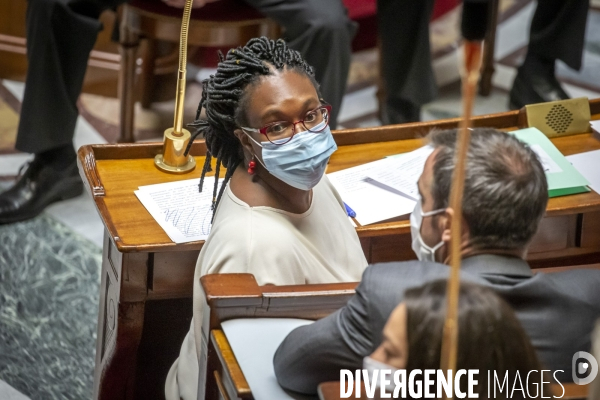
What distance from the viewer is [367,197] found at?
248 centimetres

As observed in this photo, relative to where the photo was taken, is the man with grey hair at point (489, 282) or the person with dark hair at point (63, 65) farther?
the person with dark hair at point (63, 65)

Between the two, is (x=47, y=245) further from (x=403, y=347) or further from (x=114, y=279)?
(x=403, y=347)

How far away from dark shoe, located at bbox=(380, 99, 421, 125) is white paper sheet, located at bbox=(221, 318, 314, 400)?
2.42 m

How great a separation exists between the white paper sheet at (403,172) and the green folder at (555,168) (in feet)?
0.89

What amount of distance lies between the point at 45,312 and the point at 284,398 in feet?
5.68

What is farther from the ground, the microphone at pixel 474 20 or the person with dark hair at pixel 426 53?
the microphone at pixel 474 20

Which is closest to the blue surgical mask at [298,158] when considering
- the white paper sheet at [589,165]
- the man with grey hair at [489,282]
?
the man with grey hair at [489,282]

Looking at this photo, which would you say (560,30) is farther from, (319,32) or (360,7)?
(319,32)

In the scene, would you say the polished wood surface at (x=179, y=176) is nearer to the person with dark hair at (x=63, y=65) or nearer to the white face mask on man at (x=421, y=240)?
the white face mask on man at (x=421, y=240)

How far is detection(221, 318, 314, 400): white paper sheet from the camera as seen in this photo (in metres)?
1.59

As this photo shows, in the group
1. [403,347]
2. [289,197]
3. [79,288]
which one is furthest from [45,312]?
[403,347]

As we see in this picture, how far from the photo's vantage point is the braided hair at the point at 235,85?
2035 millimetres

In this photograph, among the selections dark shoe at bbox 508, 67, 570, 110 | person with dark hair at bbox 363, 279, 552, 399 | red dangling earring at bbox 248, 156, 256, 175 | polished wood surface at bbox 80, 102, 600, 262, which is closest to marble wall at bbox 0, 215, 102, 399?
polished wood surface at bbox 80, 102, 600, 262

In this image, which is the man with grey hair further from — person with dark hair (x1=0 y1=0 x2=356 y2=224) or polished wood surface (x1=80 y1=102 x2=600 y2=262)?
person with dark hair (x1=0 y1=0 x2=356 y2=224)
